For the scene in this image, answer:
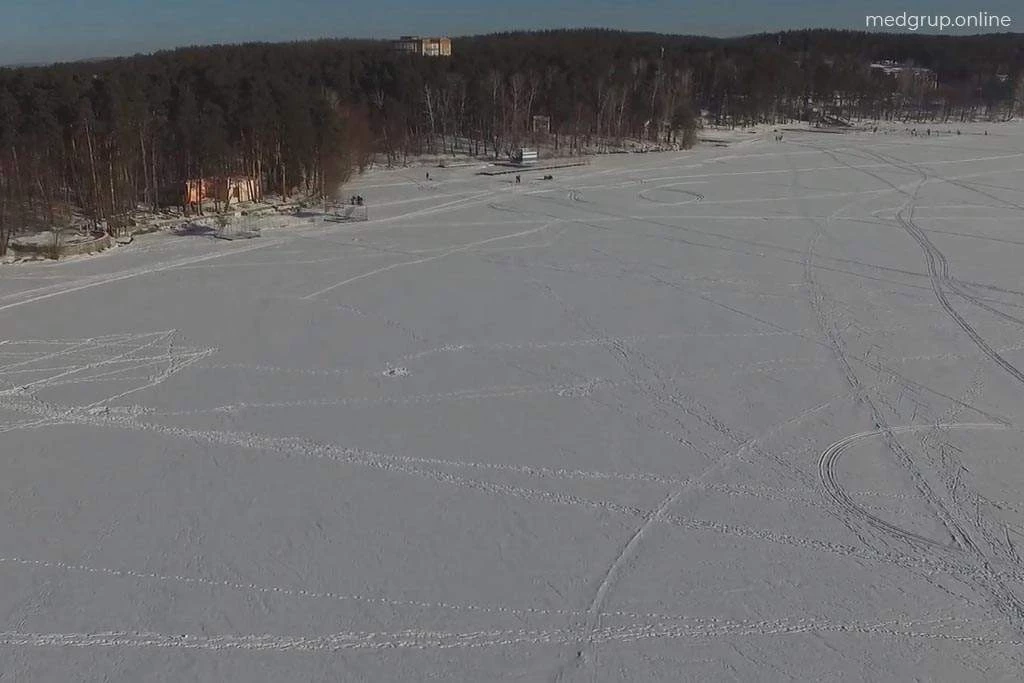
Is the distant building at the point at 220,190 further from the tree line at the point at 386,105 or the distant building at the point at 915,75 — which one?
the distant building at the point at 915,75

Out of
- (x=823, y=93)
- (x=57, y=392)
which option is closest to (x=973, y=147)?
(x=823, y=93)

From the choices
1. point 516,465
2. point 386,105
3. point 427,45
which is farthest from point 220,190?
point 427,45

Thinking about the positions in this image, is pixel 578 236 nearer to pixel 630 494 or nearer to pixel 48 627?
pixel 630 494

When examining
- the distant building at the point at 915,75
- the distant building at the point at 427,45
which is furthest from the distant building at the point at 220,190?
the distant building at the point at 915,75

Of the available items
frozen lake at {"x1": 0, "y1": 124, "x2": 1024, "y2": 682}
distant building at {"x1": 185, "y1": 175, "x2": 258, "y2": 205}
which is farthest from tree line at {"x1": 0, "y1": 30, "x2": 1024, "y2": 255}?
frozen lake at {"x1": 0, "y1": 124, "x2": 1024, "y2": 682}

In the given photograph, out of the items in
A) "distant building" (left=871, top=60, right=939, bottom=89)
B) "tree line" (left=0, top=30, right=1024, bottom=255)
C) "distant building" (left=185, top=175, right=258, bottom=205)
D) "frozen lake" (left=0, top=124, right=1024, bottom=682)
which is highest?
"distant building" (left=871, top=60, right=939, bottom=89)

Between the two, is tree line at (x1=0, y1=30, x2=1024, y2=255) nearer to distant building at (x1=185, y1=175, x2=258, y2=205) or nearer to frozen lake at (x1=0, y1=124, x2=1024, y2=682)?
distant building at (x1=185, y1=175, x2=258, y2=205)

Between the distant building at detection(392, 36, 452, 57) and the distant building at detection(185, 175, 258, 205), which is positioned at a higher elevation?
the distant building at detection(392, 36, 452, 57)
